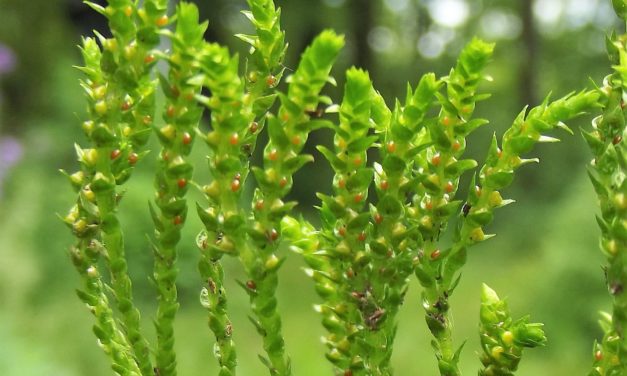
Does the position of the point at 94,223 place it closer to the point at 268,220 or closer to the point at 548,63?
the point at 268,220

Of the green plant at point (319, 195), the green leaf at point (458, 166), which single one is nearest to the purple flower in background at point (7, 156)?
the green plant at point (319, 195)

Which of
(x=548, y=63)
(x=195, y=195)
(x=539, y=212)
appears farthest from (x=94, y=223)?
(x=548, y=63)

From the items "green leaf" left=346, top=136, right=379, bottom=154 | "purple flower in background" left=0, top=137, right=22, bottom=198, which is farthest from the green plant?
"purple flower in background" left=0, top=137, right=22, bottom=198

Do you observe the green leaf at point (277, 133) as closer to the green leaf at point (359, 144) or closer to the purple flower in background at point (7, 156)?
the green leaf at point (359, 144)

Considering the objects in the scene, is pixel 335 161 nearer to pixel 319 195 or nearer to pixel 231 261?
pixel 319 195

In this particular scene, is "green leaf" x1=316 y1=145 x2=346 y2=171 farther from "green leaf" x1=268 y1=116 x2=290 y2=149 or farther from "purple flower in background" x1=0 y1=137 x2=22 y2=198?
"purple flower in background" x1=0 y1=137 x2=22 y2=198
